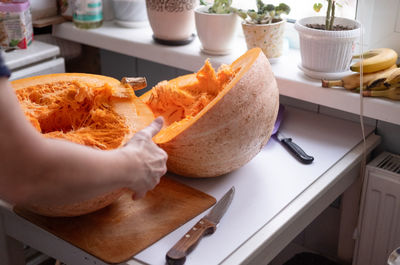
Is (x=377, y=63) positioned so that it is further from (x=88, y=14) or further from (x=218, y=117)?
(x=88, y=14)

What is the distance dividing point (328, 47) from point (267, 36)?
0.19 metres

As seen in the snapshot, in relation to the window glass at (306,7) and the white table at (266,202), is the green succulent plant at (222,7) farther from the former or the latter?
the white table at (266,202)

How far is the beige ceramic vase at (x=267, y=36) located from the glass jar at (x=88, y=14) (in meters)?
0.62

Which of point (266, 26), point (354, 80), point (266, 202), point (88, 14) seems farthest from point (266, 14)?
point (88, 14)

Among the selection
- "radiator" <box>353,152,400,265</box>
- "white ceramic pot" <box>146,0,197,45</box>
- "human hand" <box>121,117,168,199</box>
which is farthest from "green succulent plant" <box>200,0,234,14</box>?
"human hand" <box>121,117,168,199</box>

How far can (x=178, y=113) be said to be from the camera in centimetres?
111

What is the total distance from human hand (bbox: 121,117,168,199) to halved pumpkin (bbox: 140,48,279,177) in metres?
0.19

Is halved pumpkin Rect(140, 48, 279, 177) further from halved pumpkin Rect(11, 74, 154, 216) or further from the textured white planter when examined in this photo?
the textured white planter

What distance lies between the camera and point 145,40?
165 centimetres

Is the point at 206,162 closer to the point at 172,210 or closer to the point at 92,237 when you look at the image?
the point at 172,210

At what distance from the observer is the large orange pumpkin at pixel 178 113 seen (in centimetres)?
96

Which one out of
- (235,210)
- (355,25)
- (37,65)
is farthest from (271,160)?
(37,65)

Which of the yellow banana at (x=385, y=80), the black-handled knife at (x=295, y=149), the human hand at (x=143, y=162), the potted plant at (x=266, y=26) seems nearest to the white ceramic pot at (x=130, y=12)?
the potted plant at (x=266, y=26)

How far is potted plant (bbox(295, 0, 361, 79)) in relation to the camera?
121cm
